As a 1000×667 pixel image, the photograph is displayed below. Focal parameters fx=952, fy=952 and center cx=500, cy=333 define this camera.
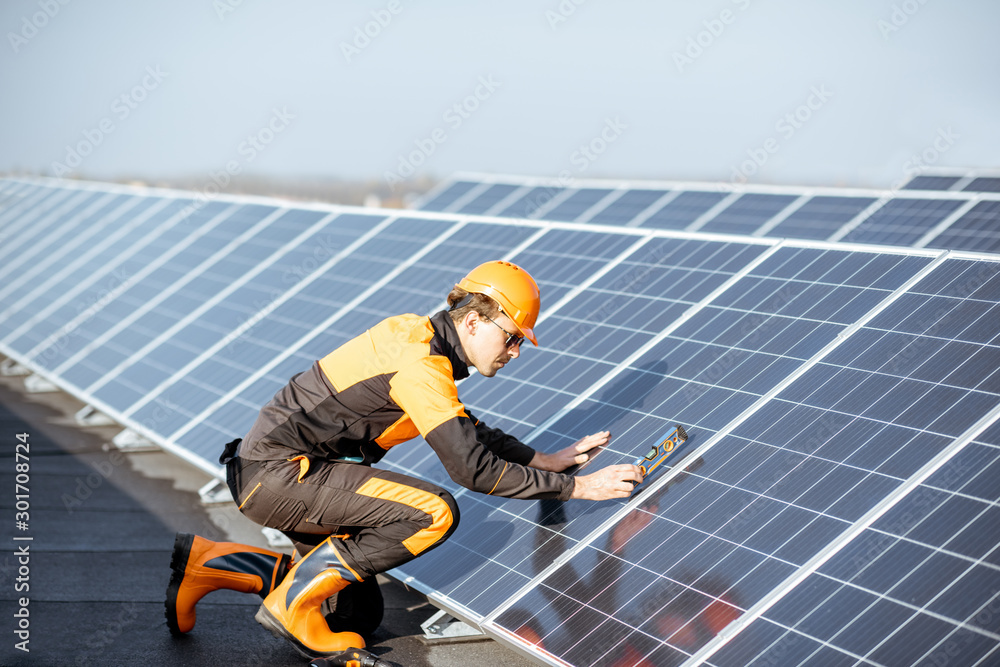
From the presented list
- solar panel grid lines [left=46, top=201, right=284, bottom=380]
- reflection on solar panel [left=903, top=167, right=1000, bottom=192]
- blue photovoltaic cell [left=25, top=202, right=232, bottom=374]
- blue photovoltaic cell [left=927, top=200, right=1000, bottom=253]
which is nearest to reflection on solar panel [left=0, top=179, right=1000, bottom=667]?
solar panel grid lines [left=46, top=201, right=284, bottom=380]

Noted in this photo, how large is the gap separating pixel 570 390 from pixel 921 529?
2832 mm

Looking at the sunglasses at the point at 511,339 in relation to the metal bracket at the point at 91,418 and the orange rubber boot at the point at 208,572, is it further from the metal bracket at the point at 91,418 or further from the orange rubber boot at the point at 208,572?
the metal bracket at the point at 91,418

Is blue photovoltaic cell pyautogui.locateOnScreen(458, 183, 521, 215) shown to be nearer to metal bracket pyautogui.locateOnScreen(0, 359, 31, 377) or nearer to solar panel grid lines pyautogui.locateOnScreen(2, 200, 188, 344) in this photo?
solar panel grid lines pyautogui.locateOnScreen(2, 200, 188, 344)

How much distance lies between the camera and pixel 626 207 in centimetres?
1909

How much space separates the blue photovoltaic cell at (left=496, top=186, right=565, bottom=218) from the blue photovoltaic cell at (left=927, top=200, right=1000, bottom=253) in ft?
25.3

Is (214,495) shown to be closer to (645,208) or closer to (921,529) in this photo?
(921,529)

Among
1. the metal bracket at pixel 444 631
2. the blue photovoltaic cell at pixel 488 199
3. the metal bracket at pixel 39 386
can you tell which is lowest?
the metal bracket at pixel 444 631

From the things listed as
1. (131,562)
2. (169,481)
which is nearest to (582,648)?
(131,562)

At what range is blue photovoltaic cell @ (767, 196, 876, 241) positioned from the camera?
15.4 m

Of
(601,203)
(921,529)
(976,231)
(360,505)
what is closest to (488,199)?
(601,203)

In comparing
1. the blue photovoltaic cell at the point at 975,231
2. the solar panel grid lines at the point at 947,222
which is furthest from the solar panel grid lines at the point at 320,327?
the solar panel grid lines at the point at 947,222

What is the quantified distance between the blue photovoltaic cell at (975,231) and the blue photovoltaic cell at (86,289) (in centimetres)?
1079

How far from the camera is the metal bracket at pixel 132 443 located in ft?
32.8

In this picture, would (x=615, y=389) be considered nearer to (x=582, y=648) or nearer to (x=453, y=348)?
(x=453, y=348)
